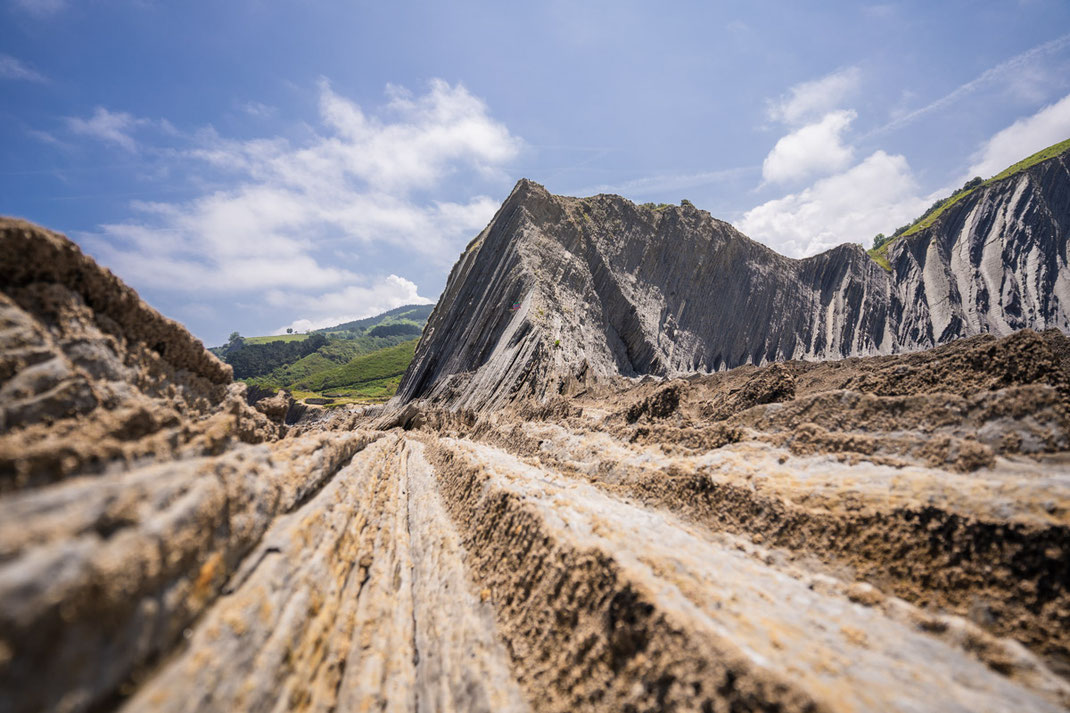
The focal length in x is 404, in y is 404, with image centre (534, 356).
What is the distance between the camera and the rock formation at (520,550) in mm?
2873

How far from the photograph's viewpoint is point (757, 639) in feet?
12.5

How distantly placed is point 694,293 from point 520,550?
53545 mm

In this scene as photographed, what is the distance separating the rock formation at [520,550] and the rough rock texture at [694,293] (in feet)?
65.4

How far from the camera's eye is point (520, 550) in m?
6.64

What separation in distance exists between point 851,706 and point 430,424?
3063 cm

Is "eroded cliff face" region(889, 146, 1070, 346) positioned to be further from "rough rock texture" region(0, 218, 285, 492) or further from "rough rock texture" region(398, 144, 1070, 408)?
"rough rock texture" region(0, 218, 285, 492)

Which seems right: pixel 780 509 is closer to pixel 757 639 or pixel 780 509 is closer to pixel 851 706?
pixel 757 639

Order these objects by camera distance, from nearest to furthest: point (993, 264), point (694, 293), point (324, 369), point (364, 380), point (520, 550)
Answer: point (520, 550)
point (694, 293)
point (993, 264)
point (364, 380)
point (324, 369)

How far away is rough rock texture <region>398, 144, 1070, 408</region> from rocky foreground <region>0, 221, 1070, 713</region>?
20673mm

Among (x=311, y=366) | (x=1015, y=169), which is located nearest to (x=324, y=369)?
(x=311, y=366)

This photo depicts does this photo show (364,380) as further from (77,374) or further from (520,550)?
(77,374)

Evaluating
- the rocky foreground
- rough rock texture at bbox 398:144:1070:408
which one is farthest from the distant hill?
the rocky foreground

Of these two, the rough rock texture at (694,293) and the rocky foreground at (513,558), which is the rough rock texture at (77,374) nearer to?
the rocky foreground at (513,558)

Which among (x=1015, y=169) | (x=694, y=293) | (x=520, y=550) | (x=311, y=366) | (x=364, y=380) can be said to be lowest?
(x=520, y=550)
